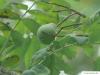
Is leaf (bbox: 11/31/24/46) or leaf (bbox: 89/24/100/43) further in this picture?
leaf (bbox: 11/31/24/46)

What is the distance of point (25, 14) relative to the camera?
42.1 inches

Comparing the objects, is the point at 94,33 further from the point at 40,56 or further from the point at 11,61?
the point at 11,61

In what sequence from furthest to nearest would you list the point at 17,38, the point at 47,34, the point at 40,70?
the point at 17,38, the point at 47,34, the point at 40,70

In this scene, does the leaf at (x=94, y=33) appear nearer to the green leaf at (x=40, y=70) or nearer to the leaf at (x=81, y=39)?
the leaf at (x=81, y=39)

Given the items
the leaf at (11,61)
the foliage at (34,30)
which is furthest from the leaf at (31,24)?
the leaf at (11,61)

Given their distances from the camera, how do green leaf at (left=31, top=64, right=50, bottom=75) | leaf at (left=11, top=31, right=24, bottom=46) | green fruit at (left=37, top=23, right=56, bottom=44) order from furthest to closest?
1. leaf at (left=11, top=31, right=24, bottom=46)
2. green fruit at (left=37, top=23, right=56, bottom=44)
3. green leaf at (left=31, top=64, right=50, bottom=75)

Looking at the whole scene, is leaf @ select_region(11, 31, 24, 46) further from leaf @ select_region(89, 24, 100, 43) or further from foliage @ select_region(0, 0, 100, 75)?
leaf @ select_region(89, 24, 100, 43)

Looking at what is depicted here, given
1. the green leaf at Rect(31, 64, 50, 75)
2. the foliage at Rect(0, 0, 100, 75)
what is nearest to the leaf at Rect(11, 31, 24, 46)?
the foliage at Rect(0, 0, 100, 75)

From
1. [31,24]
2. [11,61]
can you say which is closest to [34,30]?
[31,24]

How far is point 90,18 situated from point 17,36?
1.00 feet

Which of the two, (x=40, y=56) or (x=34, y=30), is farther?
(x=34, y=30)

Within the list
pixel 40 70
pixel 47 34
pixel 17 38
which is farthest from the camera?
pixel 17 38

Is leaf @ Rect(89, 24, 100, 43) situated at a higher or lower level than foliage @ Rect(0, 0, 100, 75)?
higher

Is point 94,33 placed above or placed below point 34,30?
above
